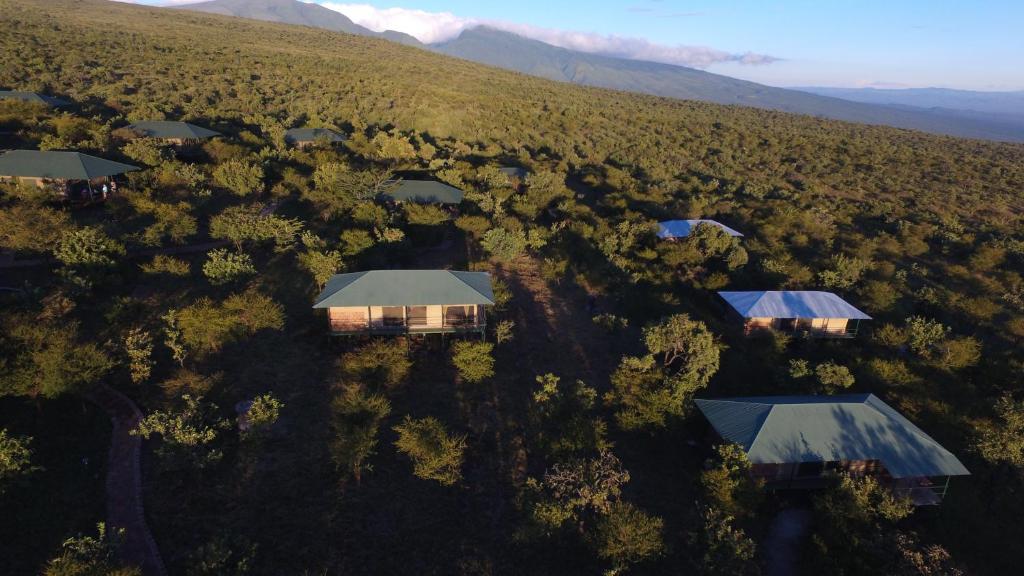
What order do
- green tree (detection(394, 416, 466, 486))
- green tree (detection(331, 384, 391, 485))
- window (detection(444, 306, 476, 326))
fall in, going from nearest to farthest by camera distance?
green tree (detection(331, 384, 391, 485)), green tree (detection(394, 416, 466, 486)), window (detection(444, 306, 476, 326))

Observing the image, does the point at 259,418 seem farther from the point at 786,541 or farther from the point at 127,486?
the point at 786,541

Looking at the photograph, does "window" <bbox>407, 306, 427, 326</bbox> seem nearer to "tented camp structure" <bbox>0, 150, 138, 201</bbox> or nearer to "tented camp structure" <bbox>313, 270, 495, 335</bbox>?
"tented camp structure" <bbox>313, 270, 495, 335</bbox>

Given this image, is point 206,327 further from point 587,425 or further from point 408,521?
point 587,425

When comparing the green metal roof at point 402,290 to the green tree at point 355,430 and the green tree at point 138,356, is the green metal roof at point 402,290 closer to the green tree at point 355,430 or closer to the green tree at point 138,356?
the green tree at point 355,430

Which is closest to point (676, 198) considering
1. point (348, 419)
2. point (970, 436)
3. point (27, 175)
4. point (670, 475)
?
point (970, 436)

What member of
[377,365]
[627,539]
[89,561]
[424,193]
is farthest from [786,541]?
[424,193]

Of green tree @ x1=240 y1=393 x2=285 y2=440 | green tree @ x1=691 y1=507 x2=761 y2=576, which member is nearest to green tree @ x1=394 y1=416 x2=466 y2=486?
green tree @ x1=240 y1=393 x2=285 y2=440
